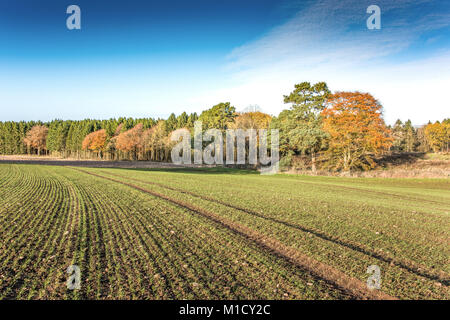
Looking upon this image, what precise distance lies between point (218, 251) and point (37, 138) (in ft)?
418

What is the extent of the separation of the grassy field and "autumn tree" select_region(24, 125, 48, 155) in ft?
384

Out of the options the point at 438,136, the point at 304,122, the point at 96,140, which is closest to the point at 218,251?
the point at 304,122

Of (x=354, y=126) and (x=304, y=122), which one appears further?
(x=304, y=122)

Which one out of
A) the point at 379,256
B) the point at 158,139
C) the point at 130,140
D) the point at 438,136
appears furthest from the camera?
the point at 438,136

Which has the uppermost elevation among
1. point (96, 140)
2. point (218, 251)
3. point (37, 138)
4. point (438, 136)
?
point (37, 138)

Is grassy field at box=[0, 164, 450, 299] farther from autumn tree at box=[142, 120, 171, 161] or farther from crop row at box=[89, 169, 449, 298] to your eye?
autumn tree at box=[142, 120, 171, 161]

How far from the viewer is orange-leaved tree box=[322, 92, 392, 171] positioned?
34.1m

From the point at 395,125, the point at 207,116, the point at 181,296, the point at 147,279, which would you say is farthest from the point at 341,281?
the point at 395,125

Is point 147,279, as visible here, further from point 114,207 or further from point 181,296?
point 114,207

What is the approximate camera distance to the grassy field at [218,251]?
4762 millimetres

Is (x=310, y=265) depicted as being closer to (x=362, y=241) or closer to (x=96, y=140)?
(x=362, y=241)

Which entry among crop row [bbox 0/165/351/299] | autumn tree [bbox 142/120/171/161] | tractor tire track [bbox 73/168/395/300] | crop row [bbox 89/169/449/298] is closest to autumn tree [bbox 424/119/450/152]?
autumn tree [bbox 142/120/171/161]

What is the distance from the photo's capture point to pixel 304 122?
40938 mm

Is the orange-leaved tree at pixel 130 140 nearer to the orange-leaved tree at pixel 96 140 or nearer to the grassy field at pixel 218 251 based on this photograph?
the orange-leaved tree at pixel 96 140
